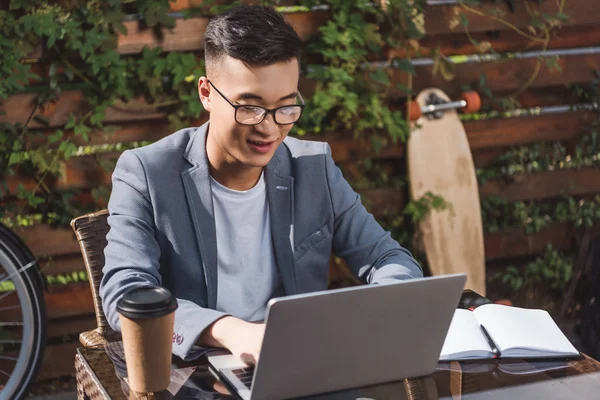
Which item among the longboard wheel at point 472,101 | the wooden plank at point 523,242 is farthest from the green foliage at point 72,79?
the wooden plank at point 523,242

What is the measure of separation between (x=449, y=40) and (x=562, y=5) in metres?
0.67

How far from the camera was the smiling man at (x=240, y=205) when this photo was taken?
225 cm

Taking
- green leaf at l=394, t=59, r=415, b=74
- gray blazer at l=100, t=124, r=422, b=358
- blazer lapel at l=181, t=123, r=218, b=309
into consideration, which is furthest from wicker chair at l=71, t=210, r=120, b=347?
green leaf at l=394, t=59, r=415, b=74

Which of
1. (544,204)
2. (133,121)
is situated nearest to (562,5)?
(544,204)

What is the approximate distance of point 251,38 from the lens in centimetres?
228

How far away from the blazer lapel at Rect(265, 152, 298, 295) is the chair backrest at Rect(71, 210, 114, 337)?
1.49 feet

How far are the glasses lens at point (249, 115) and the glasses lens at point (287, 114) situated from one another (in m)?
0.04

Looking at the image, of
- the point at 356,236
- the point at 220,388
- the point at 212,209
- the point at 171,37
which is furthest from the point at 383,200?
the point at 220,388

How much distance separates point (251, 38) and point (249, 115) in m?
0.20

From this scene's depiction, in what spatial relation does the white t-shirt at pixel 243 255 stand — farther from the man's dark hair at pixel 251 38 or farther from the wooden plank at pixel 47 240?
the wooden plank at pixel 47 240

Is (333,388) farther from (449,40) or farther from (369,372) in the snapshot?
(449,40)

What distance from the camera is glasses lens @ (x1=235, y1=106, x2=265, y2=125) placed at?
2.24 meters

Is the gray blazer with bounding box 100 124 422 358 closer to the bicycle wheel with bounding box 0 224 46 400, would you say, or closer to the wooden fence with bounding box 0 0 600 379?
the bicycle wheel with bounding box 0 224 46 400

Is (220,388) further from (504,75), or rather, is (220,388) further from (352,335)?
(504,75)
